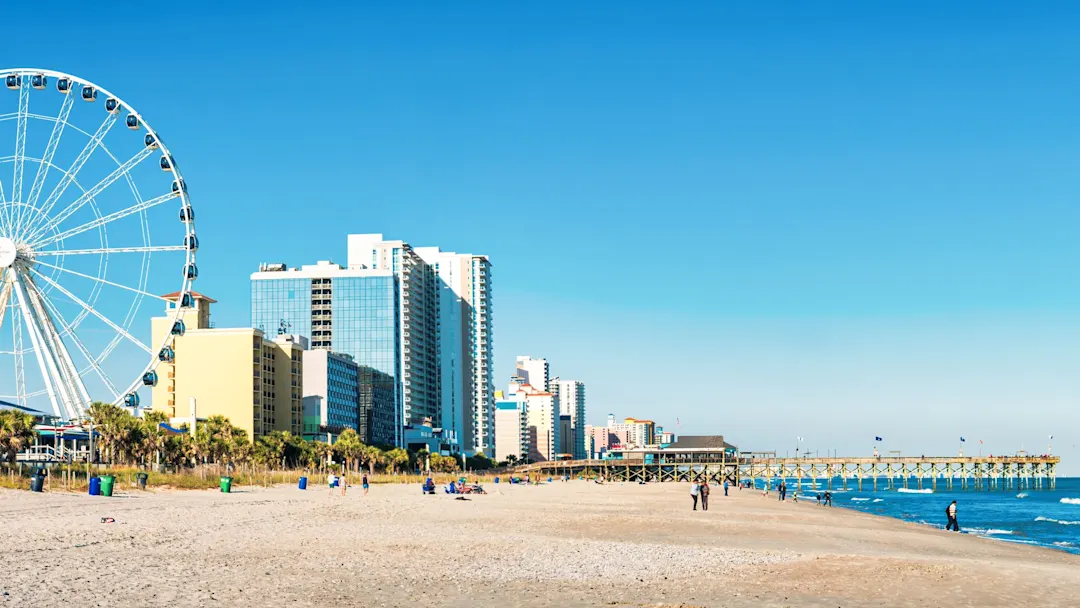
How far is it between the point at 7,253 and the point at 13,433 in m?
11.4

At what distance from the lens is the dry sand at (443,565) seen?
19.1 m

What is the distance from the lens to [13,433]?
198 feet

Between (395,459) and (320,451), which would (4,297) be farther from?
(395,459)

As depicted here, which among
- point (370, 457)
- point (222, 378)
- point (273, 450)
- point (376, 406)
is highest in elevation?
point (222, 378)

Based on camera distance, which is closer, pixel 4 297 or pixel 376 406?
pixel 4 297

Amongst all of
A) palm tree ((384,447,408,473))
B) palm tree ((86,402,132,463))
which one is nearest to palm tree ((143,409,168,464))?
palm tree ((86,402,132,463))

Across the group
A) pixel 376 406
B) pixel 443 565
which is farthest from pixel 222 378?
pixel 443 565

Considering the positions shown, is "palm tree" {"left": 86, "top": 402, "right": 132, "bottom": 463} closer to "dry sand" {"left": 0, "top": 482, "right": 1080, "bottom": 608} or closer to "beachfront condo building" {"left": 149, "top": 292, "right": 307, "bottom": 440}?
"dry sand" {"left": 0, "top": 482, "right": 1080, "bottom": 608}

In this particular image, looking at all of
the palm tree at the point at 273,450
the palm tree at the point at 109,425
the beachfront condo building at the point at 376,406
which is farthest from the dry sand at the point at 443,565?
the beachfront condo building at the point at 376,406

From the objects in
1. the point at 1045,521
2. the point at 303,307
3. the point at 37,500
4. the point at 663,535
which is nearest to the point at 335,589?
the point at 663,535

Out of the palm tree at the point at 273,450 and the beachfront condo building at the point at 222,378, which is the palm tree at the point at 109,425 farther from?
the beachfront condo building at the point at 222,378

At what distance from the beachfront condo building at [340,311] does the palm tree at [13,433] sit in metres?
130

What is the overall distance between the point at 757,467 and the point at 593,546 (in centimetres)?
16925

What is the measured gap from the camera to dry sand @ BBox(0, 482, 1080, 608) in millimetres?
19094
